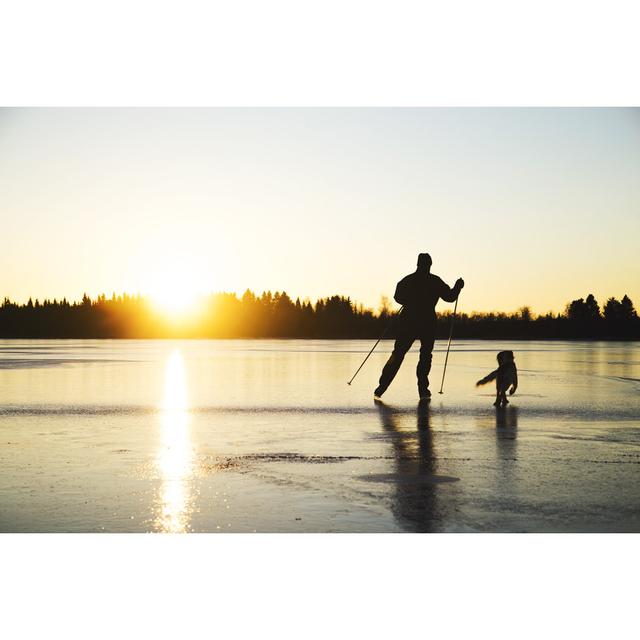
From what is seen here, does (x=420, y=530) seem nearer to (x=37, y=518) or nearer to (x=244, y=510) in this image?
(x=244, y=510)

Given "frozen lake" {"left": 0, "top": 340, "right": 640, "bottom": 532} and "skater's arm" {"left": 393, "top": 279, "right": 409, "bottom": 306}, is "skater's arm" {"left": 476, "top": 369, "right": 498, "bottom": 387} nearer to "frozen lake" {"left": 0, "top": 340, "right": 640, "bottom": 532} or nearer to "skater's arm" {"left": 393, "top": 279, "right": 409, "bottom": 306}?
"frozen lake" {"left": 0, "top": 340, "right": 640, "bottom": 532}

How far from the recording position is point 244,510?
5160mm

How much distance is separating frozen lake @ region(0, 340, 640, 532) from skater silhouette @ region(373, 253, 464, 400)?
0.77 metres

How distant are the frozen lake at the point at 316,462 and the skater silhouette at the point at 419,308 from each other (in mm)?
775

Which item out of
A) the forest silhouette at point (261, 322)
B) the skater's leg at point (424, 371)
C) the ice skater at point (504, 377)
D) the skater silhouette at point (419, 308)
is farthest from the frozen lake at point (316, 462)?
the forest silhouette at point (261, 322)

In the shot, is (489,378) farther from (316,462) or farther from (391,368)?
(316,462)

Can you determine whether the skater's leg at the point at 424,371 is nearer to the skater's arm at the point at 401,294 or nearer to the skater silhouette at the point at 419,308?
the skater silhouette at the point at 419,308

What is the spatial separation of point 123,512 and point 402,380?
1271cm

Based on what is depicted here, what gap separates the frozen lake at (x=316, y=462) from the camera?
197 inches

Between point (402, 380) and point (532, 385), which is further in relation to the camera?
point (402, 380)

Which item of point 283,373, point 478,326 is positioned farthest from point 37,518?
point 478,326

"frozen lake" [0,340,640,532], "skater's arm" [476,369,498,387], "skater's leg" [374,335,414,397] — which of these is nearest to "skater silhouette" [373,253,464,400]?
"skater's leg" [374,335,414,397]

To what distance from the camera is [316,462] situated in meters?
6.91

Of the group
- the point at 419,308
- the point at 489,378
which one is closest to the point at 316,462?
the point at 489,378
